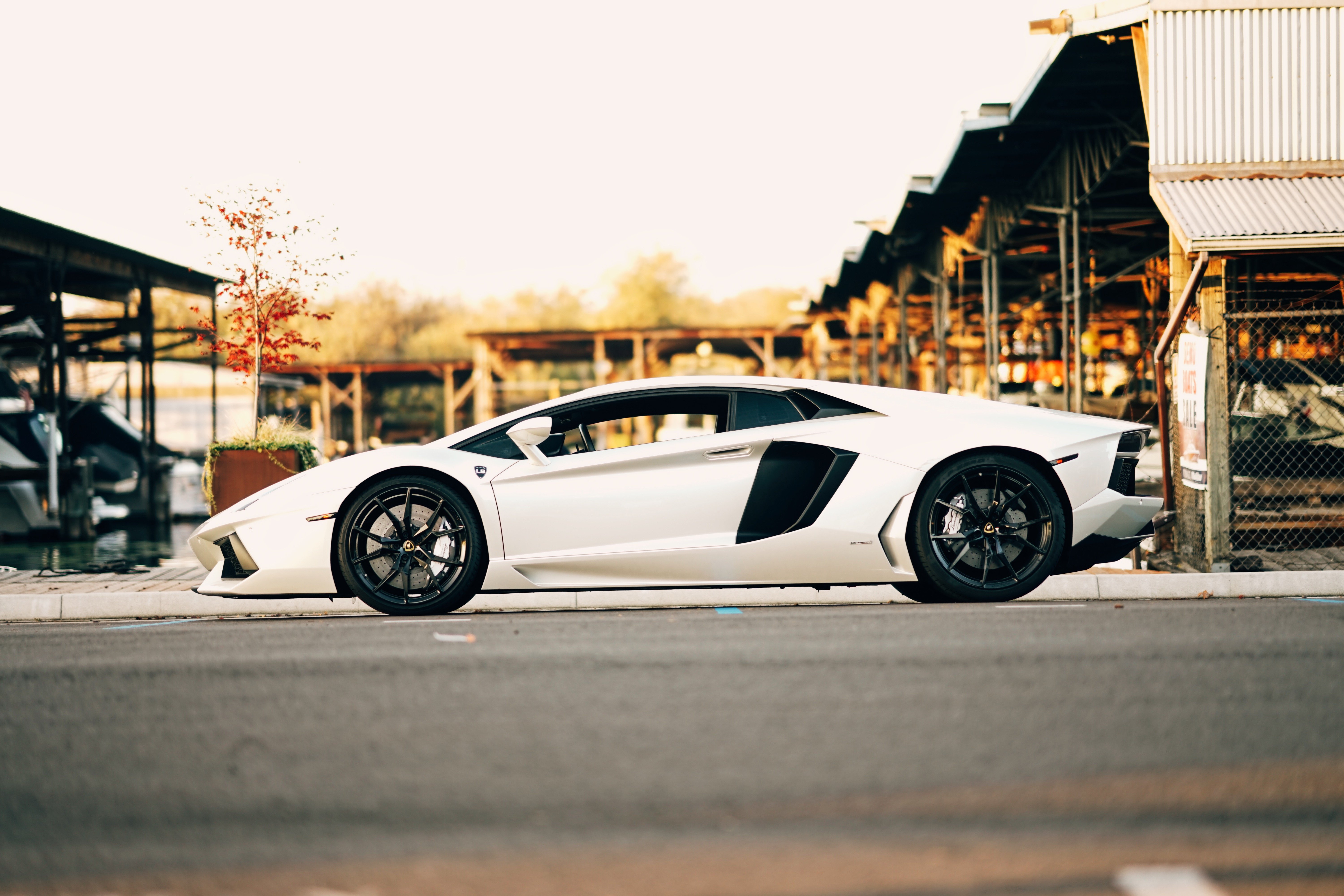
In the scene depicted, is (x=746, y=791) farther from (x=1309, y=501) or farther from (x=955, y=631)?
(x=1309, y=501)

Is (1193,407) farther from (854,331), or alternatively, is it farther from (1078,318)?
(854,331)

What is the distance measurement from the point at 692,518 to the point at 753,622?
27.2 inches

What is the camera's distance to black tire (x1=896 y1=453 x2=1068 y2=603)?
7.10 metres

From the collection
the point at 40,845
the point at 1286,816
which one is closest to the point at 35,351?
the point at 40,845

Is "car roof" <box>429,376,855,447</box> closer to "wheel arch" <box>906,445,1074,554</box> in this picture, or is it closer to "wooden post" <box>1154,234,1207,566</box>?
"wheel arch" <box>906,445,1074,554</box>

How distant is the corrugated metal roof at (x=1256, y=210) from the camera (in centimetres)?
930

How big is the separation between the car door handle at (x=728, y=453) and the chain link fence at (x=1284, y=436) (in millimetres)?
4152

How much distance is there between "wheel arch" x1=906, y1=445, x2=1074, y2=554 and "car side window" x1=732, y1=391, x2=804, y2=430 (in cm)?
76

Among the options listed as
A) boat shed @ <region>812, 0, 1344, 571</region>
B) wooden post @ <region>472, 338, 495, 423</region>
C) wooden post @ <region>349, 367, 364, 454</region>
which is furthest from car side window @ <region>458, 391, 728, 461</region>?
wooden post @ <region>349, 367, 364, 454</region>

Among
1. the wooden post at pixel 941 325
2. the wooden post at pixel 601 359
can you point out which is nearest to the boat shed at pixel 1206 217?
the wooden post at pixel 941 325

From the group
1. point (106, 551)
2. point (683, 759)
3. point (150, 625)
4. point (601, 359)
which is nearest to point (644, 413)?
point (150, 625)

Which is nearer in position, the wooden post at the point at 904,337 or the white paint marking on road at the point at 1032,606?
the white paint marking on road at the point at 1032,606

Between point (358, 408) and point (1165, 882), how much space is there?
3630 centimetres

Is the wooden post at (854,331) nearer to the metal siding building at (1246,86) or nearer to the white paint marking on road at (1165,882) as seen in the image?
the metal siding building at (1246,86)
